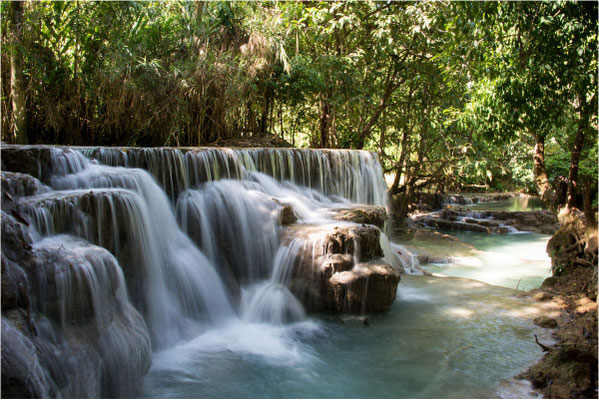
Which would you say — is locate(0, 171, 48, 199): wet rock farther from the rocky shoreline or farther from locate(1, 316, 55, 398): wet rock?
the rocky shoreline

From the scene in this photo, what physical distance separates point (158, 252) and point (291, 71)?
7.54 metres

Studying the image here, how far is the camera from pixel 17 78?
25.4 feet

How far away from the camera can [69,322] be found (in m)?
4.08

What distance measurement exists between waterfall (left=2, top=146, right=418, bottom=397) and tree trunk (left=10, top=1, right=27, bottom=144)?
2416mm

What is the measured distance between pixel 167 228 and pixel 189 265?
63cm

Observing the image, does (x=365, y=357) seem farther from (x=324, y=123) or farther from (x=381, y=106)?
(x=381, y=106)

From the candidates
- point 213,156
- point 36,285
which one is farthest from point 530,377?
point 213,156

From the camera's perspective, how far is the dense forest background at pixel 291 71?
19.1ft

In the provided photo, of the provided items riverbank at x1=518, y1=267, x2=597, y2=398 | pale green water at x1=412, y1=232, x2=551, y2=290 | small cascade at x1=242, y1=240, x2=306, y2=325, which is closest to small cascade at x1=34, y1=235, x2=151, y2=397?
small cascade at x1=242, y1=240, x2=306, y2=325

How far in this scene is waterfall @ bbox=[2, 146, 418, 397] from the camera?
4121 mm

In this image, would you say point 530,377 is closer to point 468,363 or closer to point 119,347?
point 468,363

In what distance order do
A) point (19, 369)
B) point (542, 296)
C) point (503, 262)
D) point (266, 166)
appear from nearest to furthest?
point (19, 369)
point (542, 296)
point (266, 166)
point (503, 262)

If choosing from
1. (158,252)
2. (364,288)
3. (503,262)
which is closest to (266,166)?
Result: (158,252)

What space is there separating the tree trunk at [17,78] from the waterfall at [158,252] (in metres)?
2.42
